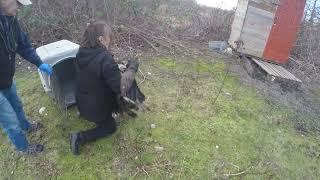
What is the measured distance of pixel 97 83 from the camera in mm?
3389

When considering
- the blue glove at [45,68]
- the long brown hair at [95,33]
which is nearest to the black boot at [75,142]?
the blue glove at [45,68]

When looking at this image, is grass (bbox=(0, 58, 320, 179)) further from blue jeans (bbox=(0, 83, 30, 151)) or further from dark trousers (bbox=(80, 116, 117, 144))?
blue jeans (bbox=(0, 83, 30, 151))

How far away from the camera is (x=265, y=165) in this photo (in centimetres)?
383

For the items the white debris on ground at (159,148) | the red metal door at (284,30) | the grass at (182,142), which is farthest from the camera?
the red metal door at (284,30)

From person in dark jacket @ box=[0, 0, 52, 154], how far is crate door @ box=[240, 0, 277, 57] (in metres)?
4.06

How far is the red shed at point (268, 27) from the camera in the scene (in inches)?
236

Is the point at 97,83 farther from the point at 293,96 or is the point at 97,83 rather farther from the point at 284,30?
the point at 284,30

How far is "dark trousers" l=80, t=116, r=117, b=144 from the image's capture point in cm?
370

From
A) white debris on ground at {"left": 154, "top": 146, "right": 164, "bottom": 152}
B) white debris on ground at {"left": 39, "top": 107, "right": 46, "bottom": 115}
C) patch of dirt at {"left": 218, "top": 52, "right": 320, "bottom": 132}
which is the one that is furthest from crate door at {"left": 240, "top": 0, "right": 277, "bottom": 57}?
white debris on ground at {"left": 39, "top": 107, "right": 46, "bottom": 115}

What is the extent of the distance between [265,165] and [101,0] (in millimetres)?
4891

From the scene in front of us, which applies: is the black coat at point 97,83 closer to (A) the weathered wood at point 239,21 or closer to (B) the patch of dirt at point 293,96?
(B) the patch of dirt at point 293,96

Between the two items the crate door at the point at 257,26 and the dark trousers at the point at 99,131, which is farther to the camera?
the crate door at the point at 257,26

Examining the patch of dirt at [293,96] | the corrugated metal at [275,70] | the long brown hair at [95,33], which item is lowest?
the patch of dirt at [293,96]

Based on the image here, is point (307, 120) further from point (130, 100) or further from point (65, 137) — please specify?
point (65, 137)
